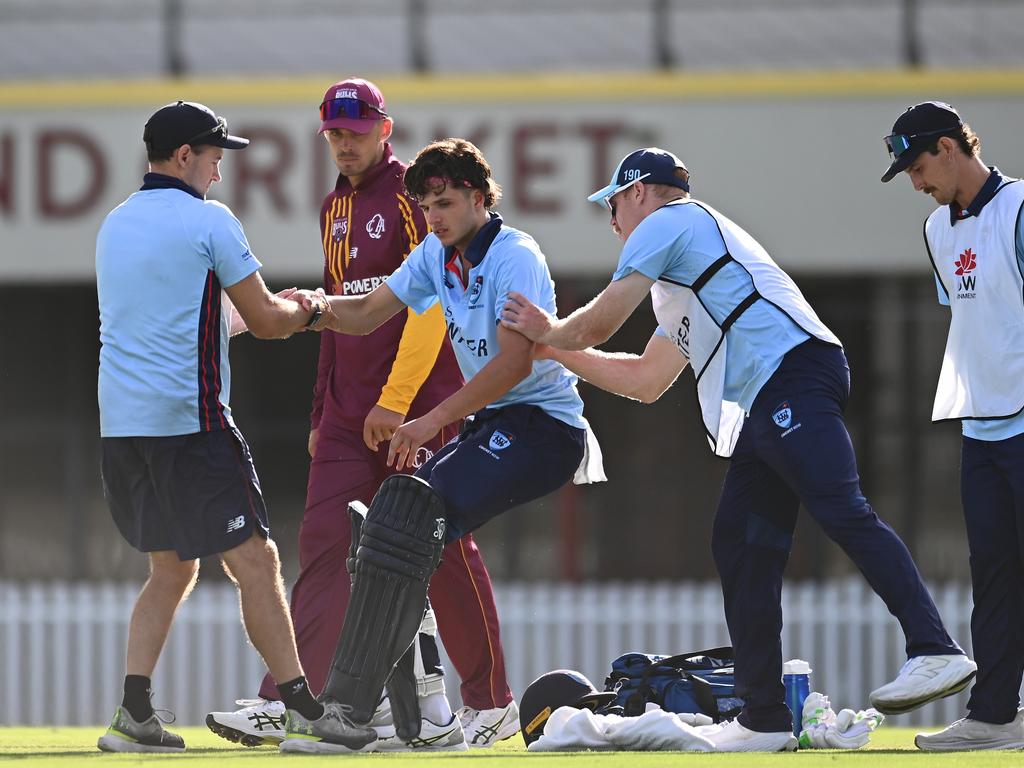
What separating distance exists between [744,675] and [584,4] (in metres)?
10.4

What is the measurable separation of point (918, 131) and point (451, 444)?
181cm

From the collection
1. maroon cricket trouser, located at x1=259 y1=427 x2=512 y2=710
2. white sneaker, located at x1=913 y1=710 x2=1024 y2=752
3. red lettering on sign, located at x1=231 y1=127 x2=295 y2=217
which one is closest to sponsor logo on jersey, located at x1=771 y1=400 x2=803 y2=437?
white sneaker, located at x1=913 y1=710 x2=1024 y2=752

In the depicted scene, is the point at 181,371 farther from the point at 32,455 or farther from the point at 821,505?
the point at 32,455

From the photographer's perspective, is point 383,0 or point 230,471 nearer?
point 230,471

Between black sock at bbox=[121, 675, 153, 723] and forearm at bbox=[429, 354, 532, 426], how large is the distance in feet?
4.10

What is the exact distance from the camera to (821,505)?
18.4 feet

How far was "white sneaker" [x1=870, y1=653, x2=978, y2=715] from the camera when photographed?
5.45 meters

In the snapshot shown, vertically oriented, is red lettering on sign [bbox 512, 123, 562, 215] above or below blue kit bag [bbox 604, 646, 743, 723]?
above

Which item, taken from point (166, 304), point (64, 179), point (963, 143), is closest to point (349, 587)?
point (166, 304)

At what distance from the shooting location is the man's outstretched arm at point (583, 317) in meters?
5.78

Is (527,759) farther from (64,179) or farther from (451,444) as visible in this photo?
(64,179)

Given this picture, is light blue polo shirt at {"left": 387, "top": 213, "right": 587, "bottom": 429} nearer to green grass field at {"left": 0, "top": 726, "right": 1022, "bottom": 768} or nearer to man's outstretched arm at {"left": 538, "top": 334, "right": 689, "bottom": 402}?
man's outstretched arm at {"left": 538, "top": 334, "right": 689, "bottom": 402}

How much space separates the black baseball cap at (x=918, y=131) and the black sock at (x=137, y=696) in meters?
2.87

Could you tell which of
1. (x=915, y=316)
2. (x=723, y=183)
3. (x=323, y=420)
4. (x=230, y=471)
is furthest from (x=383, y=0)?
(x=230, y=471)
